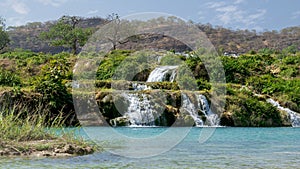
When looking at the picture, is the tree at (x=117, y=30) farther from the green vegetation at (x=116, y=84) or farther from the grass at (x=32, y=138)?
the grass at (x=32, y=138)

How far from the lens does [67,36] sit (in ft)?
194

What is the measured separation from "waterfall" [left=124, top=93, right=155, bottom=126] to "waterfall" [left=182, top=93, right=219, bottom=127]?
276cm

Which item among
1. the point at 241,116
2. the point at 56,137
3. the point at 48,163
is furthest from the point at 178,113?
the point at 48,163

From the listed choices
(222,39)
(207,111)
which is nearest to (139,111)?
(207,111)

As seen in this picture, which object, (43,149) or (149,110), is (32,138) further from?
(149,110)

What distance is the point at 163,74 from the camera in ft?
135

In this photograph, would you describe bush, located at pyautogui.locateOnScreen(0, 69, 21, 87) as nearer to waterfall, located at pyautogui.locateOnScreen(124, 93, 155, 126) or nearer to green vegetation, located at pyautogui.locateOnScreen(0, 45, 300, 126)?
green vegetation, located at pyautogui.locateOnScreen(0, 45, 300, 126)

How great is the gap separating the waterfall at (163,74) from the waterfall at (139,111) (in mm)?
9746

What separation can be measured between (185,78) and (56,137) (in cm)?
2636

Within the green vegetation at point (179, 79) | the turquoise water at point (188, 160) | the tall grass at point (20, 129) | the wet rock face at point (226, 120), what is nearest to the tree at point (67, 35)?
the green vegetation at point (179, 79)

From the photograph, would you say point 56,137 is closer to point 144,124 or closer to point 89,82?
point 144,124

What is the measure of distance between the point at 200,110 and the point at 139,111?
448 centimetres

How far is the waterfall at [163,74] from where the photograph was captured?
40.9 m

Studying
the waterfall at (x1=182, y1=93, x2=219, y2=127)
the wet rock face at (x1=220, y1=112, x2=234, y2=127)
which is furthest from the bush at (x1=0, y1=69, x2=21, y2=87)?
the wet rock face at (x1=220, y1=112, x2=234, y2=127)
